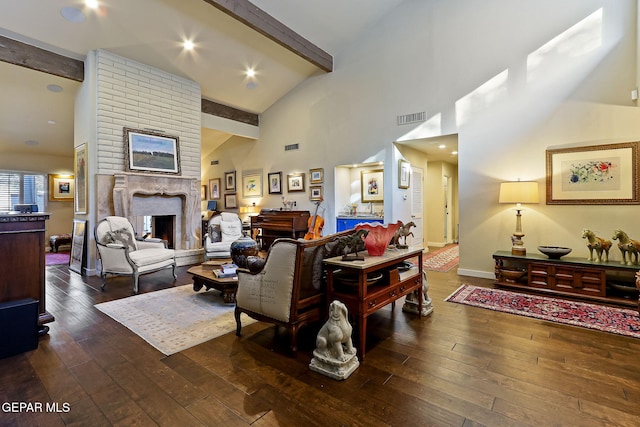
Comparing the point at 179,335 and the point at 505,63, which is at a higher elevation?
the point at 505,63

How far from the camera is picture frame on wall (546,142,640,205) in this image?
383 cm

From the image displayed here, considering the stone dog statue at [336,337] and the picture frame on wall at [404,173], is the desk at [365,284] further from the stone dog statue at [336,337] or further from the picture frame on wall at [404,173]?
the picture frame on wall at [404,173]

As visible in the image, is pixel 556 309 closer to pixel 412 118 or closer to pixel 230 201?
pixel 412 118

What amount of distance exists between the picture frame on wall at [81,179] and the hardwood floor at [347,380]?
10.9 ft

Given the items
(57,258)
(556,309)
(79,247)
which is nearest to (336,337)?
(556,309)

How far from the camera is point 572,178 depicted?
13.7ft

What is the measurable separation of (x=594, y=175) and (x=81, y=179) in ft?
27.0

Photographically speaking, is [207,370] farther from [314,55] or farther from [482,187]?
[314,55]

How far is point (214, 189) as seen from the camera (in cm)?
966

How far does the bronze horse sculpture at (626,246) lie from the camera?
356cm

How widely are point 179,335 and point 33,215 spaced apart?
168 cm

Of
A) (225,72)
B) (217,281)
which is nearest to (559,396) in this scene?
(217,281)

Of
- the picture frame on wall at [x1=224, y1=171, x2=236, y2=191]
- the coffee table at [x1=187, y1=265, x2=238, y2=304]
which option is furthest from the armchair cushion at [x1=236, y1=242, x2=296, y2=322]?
the picture frame on wall at [x1=224, y1=171, x2=236, y2=191]

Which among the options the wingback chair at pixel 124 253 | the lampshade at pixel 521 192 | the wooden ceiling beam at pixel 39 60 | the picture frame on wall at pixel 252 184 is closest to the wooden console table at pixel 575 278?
the lampshade at pixel 521 192
